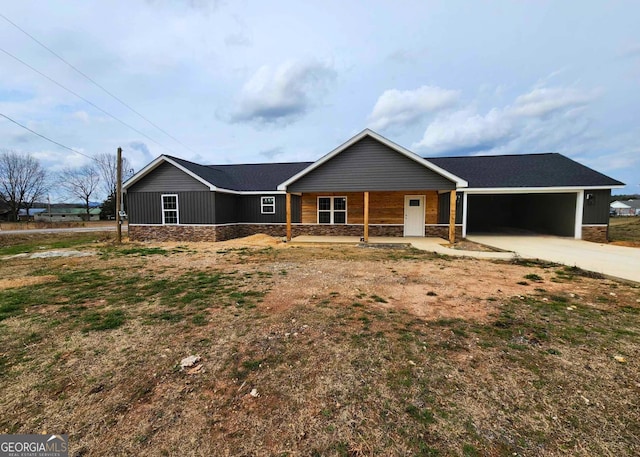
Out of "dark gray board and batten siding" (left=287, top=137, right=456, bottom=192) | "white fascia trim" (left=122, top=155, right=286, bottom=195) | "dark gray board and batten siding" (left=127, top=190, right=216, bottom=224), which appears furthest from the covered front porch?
"dark gray board and batten siding" (left=127, top=190, right=216, bottom=224)

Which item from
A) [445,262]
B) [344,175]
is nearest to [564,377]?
[445,262]

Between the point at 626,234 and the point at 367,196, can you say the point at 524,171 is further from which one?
the point at 367,196

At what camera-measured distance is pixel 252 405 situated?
254 centimetres

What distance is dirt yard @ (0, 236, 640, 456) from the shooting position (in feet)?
7.21

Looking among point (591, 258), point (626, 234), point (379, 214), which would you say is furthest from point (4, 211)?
point (626, 234)

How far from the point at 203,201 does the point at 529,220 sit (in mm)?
21151

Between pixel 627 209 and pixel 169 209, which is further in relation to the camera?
pixel 627 209

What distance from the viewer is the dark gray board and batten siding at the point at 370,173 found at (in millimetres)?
13633

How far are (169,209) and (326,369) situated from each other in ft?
53.1

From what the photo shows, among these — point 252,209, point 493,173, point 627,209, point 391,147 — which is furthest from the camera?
point 627,209

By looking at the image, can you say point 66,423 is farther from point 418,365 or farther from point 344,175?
point 344,175

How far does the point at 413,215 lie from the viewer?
53.3 feet

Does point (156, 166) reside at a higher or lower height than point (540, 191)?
higher

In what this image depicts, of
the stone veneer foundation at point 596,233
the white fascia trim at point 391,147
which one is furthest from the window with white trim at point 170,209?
the stone veneer foundation at point 596,233
